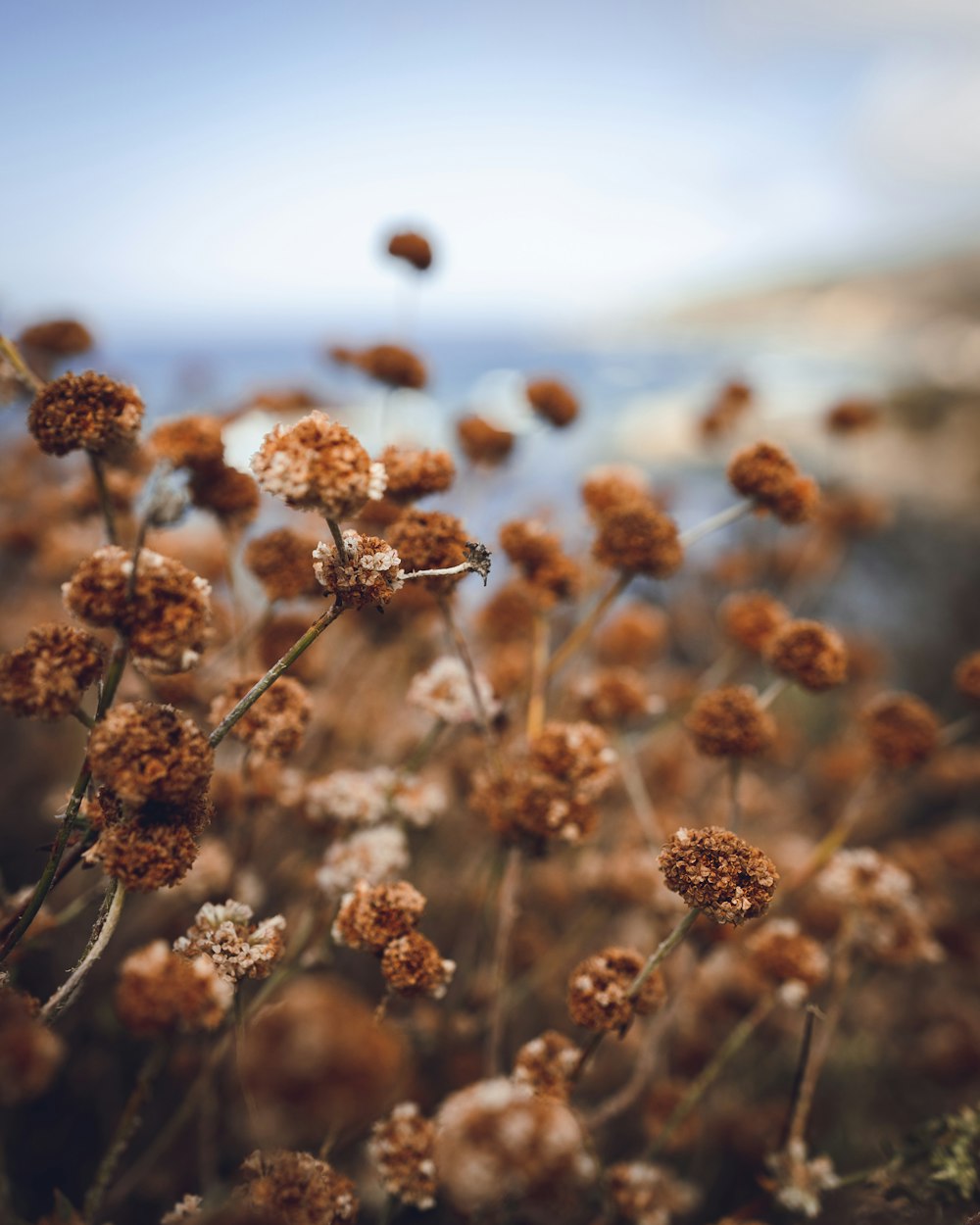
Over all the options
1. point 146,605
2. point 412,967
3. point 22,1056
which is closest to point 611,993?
point 412,967

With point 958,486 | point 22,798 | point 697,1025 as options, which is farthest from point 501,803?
point 958,486

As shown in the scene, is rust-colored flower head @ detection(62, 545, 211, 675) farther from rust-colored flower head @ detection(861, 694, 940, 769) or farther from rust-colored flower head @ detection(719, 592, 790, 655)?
rust-colored flower head @ detection(861, 694, 940, 769)

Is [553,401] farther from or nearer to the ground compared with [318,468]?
farther from the ground

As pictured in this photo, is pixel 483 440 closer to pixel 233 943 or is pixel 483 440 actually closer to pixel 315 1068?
pixel 233 943

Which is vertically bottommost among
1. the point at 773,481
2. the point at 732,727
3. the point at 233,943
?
the point at 233,943

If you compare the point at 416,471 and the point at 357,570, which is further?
the point at 416,471
